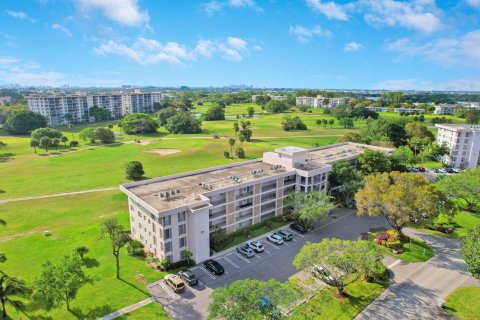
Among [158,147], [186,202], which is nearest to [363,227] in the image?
[186,202]

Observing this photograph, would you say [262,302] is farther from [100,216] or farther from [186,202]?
[100,216]

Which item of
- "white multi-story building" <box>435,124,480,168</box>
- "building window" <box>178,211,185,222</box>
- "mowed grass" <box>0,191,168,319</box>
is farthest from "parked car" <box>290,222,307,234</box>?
"white multi-story building" <box>435,124,480,168</box>

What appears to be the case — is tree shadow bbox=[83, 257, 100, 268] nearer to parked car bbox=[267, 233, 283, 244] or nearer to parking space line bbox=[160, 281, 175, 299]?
parking space line bbox=[160, 281, 175, 299]

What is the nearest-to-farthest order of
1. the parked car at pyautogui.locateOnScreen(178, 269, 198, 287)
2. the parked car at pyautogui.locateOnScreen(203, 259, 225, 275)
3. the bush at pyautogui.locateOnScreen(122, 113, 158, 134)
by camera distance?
1. the parked car at pyautogui.locateOnScreen(178, 269, 198, 287)
2. the parked car at pyautogui.locateOnScreen(203, 259, 225, 275)
3. the bush at pyautogui.locateOnScreen(122, 113, 158, 134)

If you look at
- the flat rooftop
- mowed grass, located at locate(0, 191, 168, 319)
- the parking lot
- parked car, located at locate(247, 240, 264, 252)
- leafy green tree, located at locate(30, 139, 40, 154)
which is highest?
the flat rooftop

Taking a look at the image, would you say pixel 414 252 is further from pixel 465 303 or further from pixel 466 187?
pixel 466 187

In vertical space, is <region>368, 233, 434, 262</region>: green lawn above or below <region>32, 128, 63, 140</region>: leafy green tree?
below
